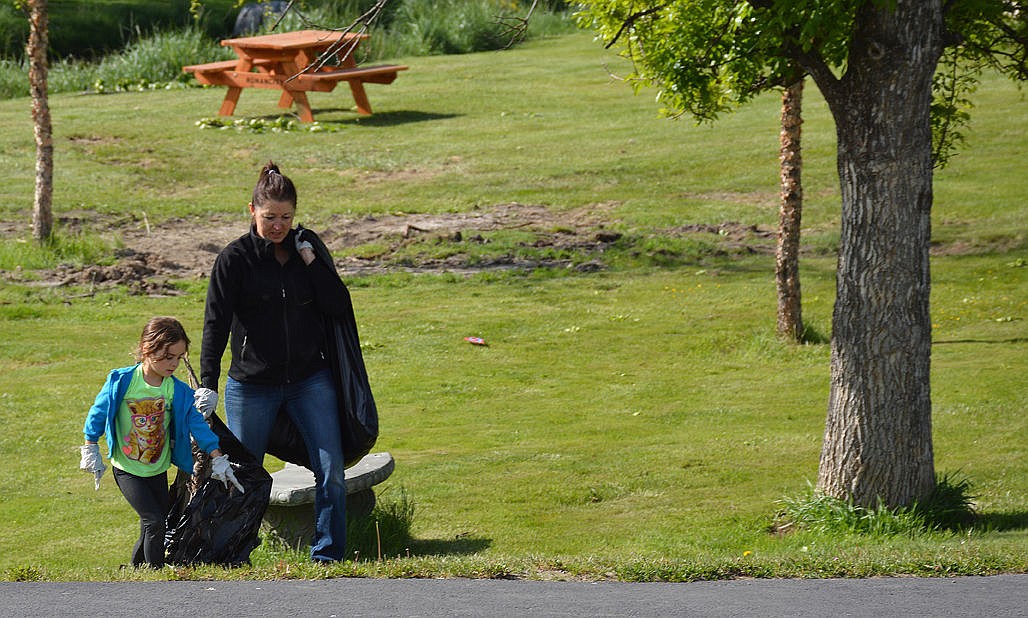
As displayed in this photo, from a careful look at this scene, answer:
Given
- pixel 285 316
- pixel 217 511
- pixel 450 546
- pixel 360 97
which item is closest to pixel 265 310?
pixel 285 316

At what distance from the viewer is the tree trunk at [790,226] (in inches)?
494

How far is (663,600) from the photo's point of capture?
18.8 ft

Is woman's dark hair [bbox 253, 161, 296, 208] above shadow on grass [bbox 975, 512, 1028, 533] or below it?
above

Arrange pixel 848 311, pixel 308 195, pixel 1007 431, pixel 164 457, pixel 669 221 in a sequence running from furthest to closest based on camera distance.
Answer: pixel 308 195, pixel 669 221, pixel 1007 431, pixel 848 311, pixel 164 457

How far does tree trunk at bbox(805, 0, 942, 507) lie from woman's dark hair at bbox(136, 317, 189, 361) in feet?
12.3

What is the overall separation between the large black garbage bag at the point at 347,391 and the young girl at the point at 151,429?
0.48 meters

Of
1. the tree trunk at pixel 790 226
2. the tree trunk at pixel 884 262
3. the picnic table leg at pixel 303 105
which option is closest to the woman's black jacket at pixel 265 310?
the tree trunk at pixel 884 262

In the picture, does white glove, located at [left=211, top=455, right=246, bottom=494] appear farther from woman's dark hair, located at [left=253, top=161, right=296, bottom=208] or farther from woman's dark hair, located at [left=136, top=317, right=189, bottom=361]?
woman's dark hair, located at [left=253, top=161, right=296, bottom=208]

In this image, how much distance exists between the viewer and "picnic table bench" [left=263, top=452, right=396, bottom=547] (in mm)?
7176

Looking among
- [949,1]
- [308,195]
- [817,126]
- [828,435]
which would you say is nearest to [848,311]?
[828,435]

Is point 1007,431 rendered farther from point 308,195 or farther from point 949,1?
point 308,195

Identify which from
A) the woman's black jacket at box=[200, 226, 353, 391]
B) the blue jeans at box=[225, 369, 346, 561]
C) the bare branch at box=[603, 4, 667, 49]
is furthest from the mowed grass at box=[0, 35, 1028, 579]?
the bare branch at box=[603, 4, 667, 49]

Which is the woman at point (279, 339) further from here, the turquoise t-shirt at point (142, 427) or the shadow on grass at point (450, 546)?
the shadow on grass at point (450, 546)

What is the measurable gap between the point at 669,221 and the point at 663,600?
13.2 m
